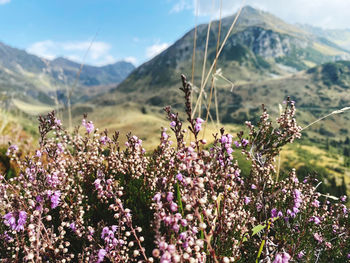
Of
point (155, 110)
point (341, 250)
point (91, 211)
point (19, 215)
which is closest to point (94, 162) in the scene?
point (91, 211)

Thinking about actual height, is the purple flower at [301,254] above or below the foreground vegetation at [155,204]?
below

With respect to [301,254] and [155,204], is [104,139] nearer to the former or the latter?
[155,204]

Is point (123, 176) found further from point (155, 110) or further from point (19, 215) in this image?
point (155, 110)

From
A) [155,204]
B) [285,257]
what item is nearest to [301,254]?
[285,257]

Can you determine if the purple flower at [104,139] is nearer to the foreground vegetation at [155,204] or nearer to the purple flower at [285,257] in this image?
the foreground vegetation at [155,204]

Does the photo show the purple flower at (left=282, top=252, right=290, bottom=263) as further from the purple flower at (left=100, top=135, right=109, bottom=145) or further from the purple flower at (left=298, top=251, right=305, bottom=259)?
the purple flower at (left=100, top=135, right=109, bottom=145)

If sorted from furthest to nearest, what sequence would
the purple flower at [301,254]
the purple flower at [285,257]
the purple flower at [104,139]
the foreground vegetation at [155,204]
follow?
the purple flower at [104,139], the purple flower at [301,254], the foreground vegetation at [155,204], the purple flower at [285,257]

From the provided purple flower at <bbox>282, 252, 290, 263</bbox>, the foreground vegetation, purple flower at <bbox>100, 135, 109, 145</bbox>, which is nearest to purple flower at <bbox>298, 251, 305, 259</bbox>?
the foreground vegetation

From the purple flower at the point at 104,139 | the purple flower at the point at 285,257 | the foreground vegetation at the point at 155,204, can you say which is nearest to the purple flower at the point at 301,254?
the foreground vegetation at the point at 155,204

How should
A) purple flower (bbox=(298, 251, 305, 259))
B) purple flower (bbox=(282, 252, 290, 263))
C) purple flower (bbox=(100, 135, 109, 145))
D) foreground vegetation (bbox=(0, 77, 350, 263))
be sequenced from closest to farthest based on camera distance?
1. purple flower (bbox=(282, 252, 290, 263))
2. foreground vegetation (bbox=(0, 77, 350, 263))
3. purple flower (bbox=(298, 251, 305, 259))
4. purple flower (bbox=(100, 135, 109, 145))

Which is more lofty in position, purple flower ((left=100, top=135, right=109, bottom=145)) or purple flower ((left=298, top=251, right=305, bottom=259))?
purple flower ((left=100, top=135, right=109, bottom=145))

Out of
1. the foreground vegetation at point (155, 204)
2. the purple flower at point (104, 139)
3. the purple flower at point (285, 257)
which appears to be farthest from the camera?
the purple flower at point (104, 139)

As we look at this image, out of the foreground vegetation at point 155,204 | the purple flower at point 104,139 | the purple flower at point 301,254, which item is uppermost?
the purple flower at point 104,139

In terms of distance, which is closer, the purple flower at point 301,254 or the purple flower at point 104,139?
the purple flower at point 301,254
